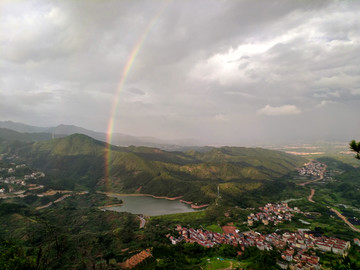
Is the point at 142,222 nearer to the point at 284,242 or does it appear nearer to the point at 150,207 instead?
the point at 150,207

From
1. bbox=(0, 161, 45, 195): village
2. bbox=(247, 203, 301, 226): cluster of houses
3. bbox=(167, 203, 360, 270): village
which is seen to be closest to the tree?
bbox=(167, 203, 360, 270): village

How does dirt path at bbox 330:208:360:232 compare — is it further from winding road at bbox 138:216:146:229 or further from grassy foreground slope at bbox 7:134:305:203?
winding road at bbox 138:216:146:229

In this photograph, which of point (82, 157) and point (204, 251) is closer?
point (204, 251)

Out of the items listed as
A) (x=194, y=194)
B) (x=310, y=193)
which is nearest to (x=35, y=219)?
(x=194, y=194)

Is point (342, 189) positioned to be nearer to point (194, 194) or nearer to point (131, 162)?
point (194, 194)

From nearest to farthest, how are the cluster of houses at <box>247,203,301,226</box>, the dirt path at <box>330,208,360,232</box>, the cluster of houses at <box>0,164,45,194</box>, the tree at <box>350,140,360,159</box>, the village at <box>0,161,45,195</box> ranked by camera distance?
the tree at <box>350,140,360,159</box> → the dirt path at <box>330,208,360,232</box> → the cluster of houses at <box>247,203,301,226</box> → the village at <box>0,161,45,195</box> → the cluster of houses at <box>0,164,45,194</box>

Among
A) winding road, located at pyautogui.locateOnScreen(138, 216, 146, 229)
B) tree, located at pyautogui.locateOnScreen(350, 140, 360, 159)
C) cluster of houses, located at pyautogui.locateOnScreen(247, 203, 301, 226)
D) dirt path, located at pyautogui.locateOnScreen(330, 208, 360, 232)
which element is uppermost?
tree, located at pyautogui.locateOnScreen(350, 140, 360, 159)

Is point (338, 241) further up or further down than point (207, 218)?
further up
